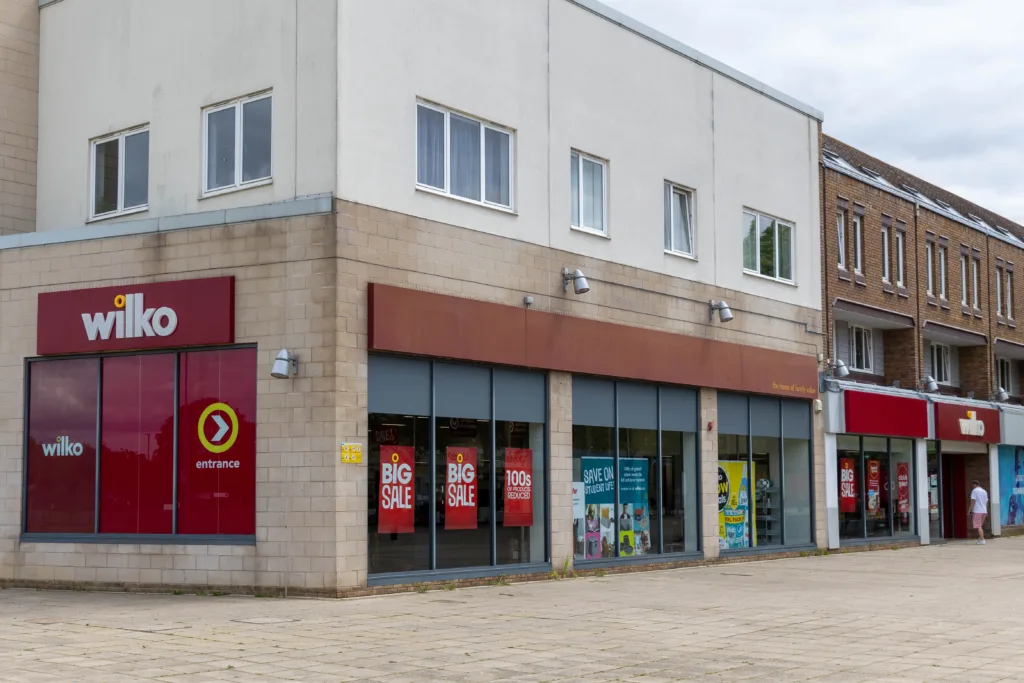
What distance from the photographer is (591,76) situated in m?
21.1

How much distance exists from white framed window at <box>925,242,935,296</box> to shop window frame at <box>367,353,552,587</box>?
59.5 ft

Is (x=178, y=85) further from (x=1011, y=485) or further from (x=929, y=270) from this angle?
(x=1011, y=485)

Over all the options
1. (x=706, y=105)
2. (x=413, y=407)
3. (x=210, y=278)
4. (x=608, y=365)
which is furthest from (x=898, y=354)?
(x=210, y=278)

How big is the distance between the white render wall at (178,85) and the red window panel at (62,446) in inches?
100

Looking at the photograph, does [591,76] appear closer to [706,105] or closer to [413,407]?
[706,105]

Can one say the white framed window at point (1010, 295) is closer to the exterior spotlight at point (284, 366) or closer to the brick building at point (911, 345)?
the brick building at point (911, 345)

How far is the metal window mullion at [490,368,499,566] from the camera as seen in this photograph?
1864 centimetres

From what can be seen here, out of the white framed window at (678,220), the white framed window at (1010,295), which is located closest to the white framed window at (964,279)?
the white framed window at (1010,295)

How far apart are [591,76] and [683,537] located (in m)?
8.38

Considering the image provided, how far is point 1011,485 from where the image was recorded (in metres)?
37.6

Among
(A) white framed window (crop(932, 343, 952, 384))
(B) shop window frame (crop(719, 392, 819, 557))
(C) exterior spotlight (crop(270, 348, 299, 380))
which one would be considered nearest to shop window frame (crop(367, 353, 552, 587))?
(C) exterior spotlight (crop(270, 348, 299, 380))

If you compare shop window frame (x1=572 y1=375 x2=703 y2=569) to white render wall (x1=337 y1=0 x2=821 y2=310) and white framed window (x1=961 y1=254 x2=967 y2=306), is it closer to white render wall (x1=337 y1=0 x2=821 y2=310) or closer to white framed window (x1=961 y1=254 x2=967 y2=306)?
white render wall (x1=337 y1=0 x2=821 y2=310)

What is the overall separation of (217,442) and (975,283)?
27104 mm

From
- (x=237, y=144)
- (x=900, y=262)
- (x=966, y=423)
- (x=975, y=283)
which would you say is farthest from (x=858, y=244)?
(x=237, y=144)
